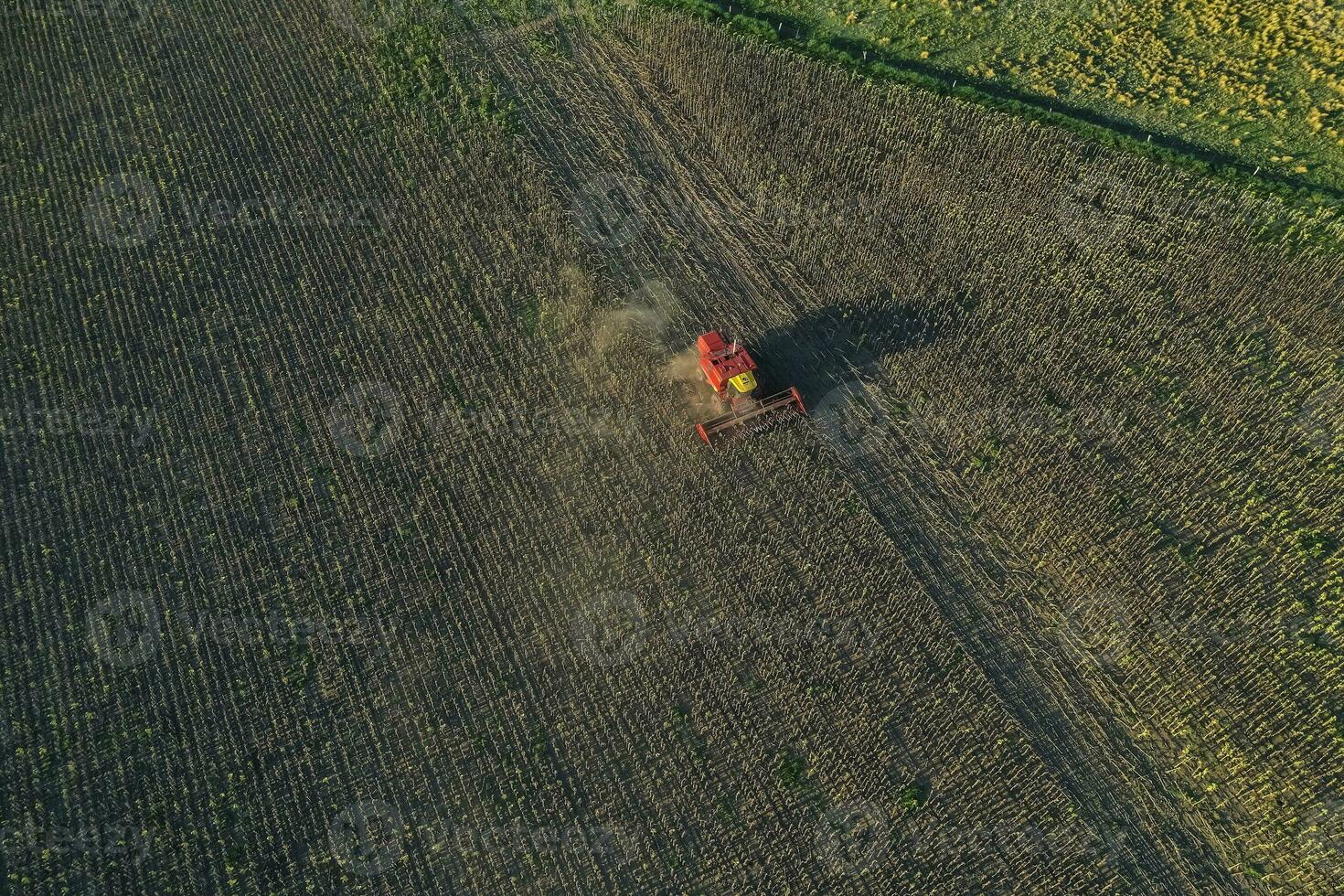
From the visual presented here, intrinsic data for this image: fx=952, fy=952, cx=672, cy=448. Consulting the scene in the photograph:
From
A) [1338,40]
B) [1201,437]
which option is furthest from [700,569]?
[1338,40]

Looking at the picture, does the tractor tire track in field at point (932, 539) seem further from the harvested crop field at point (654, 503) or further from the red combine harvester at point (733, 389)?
the red combine harvester at point (733, 389)

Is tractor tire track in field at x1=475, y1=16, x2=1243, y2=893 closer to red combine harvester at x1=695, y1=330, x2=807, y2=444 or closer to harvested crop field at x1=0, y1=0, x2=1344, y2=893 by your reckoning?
harvested crop field at x1=0, y1=0, x2=1344, y2=893

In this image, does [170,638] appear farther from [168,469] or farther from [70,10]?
[70,10]

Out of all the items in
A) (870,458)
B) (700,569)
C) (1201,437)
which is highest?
(1201,437)

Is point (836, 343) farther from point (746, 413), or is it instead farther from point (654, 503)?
point (654, 503)

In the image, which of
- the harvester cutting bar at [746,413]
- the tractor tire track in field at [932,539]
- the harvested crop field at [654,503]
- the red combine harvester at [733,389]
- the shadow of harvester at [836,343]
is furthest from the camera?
the shadow of harvester at [836,343]

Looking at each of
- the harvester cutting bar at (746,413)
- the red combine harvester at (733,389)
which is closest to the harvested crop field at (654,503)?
the harvester cutting bar at (746,413)

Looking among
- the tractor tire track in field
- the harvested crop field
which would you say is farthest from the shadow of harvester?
the tractor tire track in field
